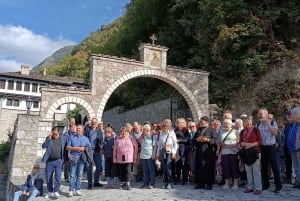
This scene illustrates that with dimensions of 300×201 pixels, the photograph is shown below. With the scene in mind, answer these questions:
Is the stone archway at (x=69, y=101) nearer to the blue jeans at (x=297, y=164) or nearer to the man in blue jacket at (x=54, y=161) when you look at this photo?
the man in blue jacket at (x=54, y=161)

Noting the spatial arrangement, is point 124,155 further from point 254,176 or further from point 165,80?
point 165,80

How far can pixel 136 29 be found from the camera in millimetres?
21844

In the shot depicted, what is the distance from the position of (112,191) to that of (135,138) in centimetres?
162

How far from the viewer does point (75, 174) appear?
7.57 meters

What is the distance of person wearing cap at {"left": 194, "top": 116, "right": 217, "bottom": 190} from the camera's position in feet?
25.0

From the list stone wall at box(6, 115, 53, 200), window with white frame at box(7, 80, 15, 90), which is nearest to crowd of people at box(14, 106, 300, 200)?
stone wall at box(6, 115, 53, 200)

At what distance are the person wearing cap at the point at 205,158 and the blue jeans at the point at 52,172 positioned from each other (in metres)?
3.00

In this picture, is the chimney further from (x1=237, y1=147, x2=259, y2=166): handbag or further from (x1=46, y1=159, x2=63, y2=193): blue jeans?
(x1=237, y1=147, x2=259, y2=166): handbag

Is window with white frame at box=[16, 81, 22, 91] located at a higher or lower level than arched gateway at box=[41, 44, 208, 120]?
higher

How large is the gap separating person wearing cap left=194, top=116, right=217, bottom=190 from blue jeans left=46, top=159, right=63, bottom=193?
300cm

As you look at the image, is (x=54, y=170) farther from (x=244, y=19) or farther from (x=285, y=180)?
(x=244, y=19)

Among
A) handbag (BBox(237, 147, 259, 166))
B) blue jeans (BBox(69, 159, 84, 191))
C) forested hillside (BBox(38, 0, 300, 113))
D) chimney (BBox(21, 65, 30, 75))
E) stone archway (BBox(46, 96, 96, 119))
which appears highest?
chimney (BBox(21, 65, 30, 75))

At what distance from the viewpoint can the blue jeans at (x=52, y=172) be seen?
762 cm

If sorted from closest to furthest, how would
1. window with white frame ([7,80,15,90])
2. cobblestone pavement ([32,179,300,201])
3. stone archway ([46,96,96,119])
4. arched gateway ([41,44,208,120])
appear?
cobblestone pavement ([32,179,300,201]) < stone archway ([46,96,96,119]) < arched gateway ([41,44,208,120]) < window with white frame ([7,80,15,90])
